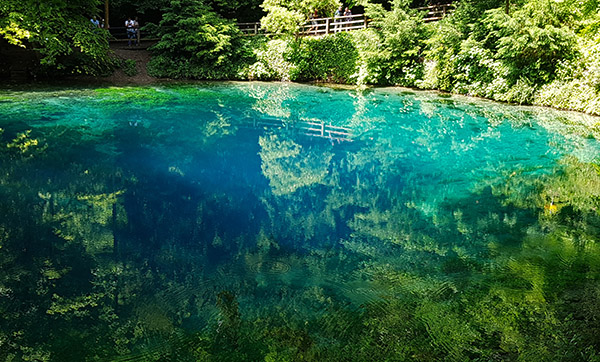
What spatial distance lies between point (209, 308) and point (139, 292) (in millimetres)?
844

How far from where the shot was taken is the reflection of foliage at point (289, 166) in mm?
8633

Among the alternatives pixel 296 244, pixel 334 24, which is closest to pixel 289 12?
pixel 334 24

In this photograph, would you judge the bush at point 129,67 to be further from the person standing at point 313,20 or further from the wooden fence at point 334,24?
the person standing at point 313,20

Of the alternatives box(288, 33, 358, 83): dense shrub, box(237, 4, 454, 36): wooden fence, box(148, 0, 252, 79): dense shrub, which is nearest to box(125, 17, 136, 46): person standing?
box(148, 0, 252, 79): dense shrub

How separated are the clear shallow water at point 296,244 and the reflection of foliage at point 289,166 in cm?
7

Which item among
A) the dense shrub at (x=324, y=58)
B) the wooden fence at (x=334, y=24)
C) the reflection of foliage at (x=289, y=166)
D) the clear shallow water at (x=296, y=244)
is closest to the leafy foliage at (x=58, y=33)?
the clear shallow water at (x=296, y=244)

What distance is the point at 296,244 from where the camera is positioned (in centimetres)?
603

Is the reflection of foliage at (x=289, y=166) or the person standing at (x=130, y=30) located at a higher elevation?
the person standing at (x=130, y=30)

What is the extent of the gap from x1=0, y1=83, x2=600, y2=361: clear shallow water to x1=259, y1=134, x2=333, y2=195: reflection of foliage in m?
0.07

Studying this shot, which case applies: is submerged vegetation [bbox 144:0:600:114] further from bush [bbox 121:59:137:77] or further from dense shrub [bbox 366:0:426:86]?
bush [bbox 121:59:137:77]

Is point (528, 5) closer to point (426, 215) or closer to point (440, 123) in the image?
point (440, 123)

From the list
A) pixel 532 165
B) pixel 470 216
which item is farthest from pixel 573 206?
pixel 532 165

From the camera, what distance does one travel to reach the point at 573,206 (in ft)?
24.8

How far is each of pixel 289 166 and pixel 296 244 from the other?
12.8 feet
